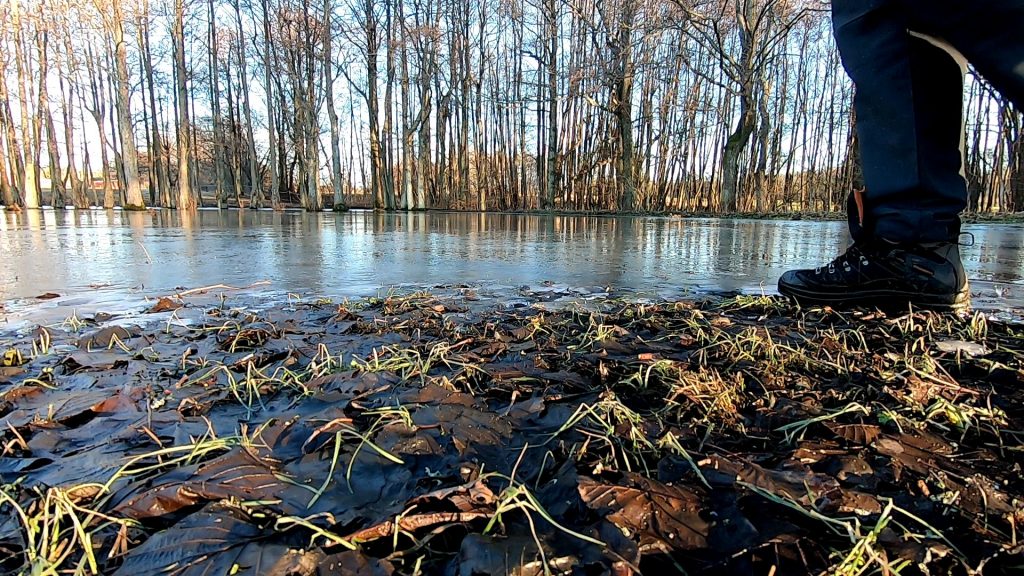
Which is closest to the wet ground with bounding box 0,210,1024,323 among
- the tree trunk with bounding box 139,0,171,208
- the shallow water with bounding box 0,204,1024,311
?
the shallow water with bounding box 0,204,1024,311

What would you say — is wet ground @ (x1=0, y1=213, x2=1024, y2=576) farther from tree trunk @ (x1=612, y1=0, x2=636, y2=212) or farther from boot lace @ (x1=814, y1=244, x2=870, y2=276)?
tree trunk @ (x1=612, y1=0, x2=636, y2=212)

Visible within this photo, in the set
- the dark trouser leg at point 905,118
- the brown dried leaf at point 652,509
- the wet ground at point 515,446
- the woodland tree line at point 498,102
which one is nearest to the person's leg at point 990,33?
the dark trouser leg at point 905,118

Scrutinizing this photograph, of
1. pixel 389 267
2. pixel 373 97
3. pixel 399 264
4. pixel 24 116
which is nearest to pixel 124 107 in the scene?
pixel 24 116

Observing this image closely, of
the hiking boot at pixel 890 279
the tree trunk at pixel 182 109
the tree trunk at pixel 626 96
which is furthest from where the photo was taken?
the tree trunk at pixel 182 109

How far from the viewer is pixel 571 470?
0.77m

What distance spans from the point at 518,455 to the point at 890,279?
1.64m

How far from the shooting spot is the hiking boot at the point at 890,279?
1759 mm

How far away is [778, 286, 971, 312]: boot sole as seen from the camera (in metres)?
1.77

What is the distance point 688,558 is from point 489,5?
25.6 metres

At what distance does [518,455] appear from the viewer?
84 centimetres

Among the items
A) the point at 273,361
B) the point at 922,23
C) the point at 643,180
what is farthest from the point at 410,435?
the point at 643,180

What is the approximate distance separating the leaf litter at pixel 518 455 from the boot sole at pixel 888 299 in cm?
23

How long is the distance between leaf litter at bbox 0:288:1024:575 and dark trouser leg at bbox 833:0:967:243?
1.46ft

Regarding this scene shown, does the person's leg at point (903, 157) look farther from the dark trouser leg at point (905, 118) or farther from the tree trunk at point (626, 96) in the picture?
the tree trunk at point (626, 96)
